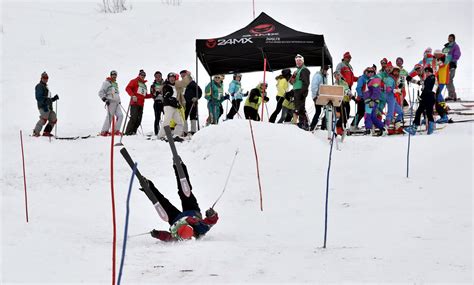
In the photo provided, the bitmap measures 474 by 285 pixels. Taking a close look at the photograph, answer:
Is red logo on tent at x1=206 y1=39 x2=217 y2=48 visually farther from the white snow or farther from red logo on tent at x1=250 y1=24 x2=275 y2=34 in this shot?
the white snow

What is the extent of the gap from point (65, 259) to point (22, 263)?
12.6 inches

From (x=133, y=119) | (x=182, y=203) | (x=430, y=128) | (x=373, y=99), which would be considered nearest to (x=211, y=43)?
(x=133, y=119)

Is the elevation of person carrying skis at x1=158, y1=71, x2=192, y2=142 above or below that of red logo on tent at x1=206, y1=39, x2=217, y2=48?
below

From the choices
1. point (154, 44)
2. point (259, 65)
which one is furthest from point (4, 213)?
point (154, 44)

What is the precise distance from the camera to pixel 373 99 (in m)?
11.5

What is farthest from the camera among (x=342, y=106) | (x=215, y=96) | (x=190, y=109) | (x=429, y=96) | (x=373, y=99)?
(x=215, y=96)

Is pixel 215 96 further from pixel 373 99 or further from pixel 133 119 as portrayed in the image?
pixel 373 99

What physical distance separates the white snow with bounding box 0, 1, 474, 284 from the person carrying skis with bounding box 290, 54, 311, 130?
70 cm

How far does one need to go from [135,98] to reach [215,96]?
187cm

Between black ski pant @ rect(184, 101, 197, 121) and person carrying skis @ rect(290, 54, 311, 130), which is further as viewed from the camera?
black ski pant @ rect(184, 101, 197, 121)

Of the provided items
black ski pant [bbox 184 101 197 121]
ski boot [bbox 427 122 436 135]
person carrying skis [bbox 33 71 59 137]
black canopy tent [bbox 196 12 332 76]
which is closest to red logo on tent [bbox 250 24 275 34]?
black canopy tent [bbox 196 12 332 76]

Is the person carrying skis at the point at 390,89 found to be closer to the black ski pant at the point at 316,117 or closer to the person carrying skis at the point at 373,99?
the person carrying skis at the point at 373,99

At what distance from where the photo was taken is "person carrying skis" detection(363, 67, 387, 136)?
1146 cm

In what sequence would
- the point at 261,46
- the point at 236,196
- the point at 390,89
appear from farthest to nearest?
the point at 261,46, the point at 390,89, the point at 236,196
